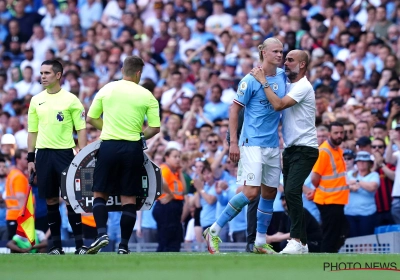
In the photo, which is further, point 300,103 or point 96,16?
point 96,16

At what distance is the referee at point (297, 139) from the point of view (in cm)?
1059

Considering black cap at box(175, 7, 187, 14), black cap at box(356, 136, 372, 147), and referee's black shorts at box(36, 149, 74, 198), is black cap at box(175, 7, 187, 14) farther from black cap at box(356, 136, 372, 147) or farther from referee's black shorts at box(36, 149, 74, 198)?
referee's black shorts at box(36, 149, 74, 198)

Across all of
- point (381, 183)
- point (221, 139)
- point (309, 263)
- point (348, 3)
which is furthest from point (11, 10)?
point (309, 263)

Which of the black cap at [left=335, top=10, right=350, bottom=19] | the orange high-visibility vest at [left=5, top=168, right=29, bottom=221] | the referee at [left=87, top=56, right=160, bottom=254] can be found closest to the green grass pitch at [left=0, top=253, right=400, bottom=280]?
the referee at [left=87, top=56, right=160, bottom=254]

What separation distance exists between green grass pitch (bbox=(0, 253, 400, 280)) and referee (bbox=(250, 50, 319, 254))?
4.17ft

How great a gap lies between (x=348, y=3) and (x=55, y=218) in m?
12.8

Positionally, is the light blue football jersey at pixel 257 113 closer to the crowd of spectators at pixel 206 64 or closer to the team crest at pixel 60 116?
the team crest at pixel 60 116

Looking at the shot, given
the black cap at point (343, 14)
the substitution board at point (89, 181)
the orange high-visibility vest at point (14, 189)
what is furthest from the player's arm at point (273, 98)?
the black cap at point (343, 14)

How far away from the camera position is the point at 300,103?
10688 mm

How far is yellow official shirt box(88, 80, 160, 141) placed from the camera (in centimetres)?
1056

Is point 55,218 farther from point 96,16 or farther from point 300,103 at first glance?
point 96,16

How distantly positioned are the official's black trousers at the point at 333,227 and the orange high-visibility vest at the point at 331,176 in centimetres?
11

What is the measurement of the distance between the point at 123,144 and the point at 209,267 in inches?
78.6

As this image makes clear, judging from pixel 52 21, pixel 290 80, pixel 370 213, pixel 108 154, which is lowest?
pixel 370 213
